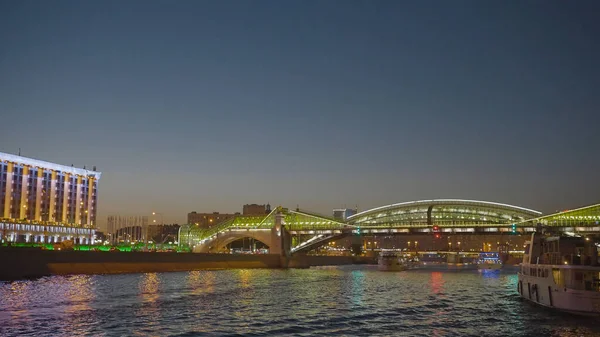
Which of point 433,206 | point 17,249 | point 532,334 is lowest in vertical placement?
point 532,334

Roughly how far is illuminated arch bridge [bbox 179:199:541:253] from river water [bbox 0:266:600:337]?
3088 inches

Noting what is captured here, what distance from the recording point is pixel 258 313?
40375 millimetres

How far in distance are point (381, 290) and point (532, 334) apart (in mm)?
30230

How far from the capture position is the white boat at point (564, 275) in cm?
3925

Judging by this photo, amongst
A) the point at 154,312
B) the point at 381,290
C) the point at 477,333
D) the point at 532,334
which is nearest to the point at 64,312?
the point at 154,312

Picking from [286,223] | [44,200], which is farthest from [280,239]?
[44,200]

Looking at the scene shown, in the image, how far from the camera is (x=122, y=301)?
44.9 meters

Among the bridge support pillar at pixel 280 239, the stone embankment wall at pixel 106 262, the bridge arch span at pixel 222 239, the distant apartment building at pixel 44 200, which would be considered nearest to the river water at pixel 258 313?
the stone embankment wall at pixel 106 262

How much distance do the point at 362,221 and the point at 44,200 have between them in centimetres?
8003

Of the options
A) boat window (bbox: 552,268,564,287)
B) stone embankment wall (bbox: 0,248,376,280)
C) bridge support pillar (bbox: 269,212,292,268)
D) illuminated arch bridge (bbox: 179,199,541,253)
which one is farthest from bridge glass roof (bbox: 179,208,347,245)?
boat window (bbox: 552,268,564,287)

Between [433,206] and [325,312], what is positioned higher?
[433,206]

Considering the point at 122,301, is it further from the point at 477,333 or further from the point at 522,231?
the point at 522,231

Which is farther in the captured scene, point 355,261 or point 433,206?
point 355,261

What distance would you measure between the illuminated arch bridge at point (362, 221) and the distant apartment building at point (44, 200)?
3049cm
